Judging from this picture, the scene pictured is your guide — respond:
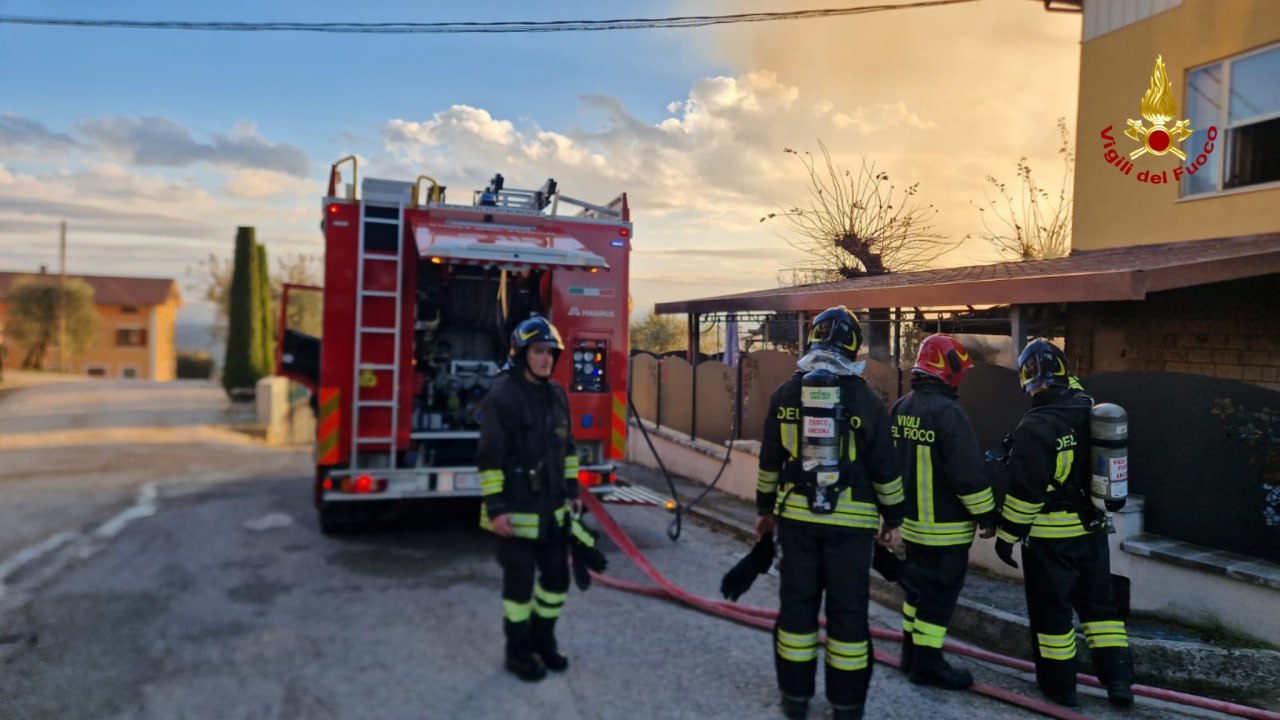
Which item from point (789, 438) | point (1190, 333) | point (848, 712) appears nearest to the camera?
point (848, 712)

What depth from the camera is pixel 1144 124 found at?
877 centimetres

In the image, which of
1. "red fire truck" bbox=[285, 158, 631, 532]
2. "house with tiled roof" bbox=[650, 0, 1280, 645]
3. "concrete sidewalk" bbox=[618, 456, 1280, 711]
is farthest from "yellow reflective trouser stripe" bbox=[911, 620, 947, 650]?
"red fire truck" bbox=[285, 158, 631, 532]

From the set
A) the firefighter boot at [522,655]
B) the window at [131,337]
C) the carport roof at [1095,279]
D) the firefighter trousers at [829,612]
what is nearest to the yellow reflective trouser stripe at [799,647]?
the firefighter trousers at [829,612]

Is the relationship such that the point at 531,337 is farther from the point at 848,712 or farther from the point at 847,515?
the point at 848,712

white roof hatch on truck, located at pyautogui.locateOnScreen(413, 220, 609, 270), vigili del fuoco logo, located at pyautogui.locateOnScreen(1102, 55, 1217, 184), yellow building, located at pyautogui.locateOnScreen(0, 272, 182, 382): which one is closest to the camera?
white roof hatch on truck, located at pyautogui.locateOnScreen(413, 220, 609, 270)

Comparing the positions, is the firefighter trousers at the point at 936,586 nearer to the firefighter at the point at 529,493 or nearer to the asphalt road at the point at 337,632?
the asphalt road at the point at 337,632

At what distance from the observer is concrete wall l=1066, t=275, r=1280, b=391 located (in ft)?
21.7

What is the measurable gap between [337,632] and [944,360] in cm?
377

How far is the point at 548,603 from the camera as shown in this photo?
14.0 feet

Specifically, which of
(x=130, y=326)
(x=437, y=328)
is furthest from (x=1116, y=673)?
(x=130, y=326)

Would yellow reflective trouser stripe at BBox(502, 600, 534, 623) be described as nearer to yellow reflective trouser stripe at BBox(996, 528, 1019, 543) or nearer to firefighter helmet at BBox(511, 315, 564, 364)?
firefighter helmet at BBox(511, 315, 564, 364)

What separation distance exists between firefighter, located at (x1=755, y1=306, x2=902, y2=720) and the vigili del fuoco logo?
6495mm

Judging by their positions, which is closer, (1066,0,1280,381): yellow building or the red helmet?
the red helmet

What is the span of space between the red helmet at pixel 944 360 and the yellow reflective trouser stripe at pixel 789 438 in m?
0.90
